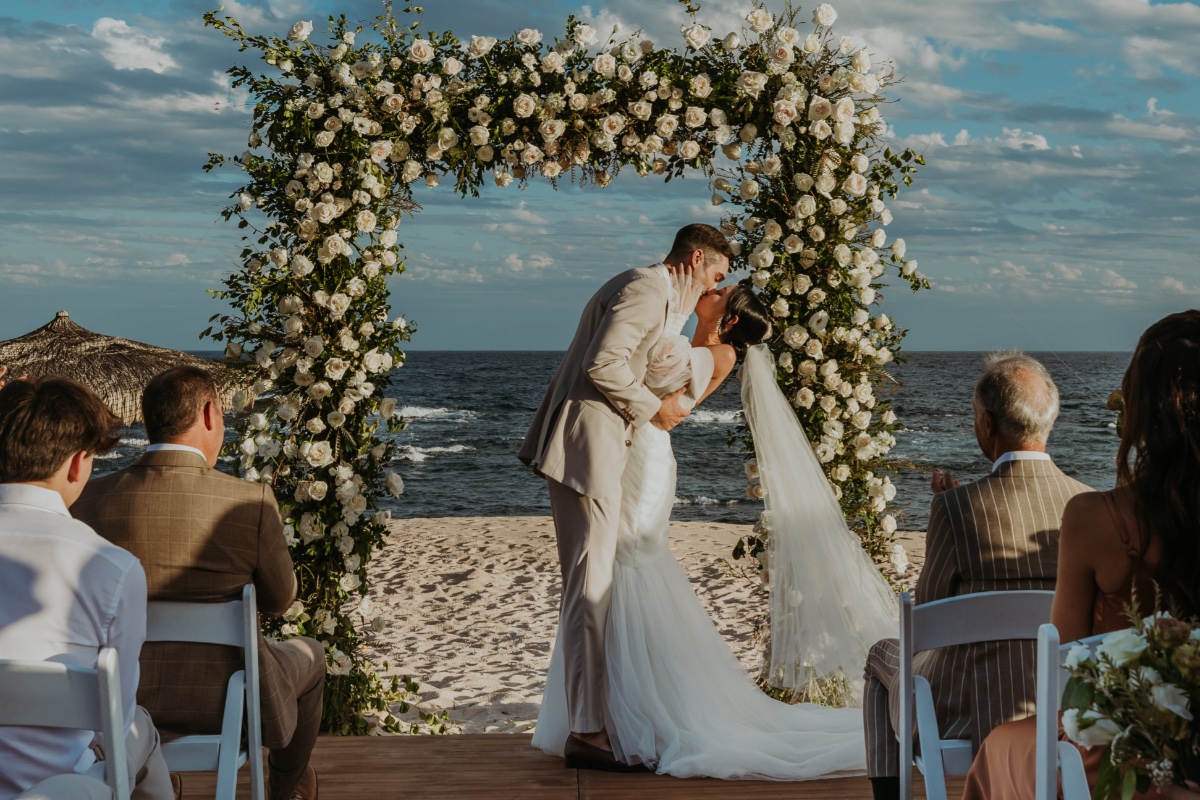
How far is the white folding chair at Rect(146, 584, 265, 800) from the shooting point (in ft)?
8.56

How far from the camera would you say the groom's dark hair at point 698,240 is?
13.2 feet

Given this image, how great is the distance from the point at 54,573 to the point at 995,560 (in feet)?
6.43

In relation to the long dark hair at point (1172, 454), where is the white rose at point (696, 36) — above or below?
Answer: above

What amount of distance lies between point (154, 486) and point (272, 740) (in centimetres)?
77

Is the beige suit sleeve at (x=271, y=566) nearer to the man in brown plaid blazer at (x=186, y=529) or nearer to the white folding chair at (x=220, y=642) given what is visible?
the man in brown plaid blazer at (x=186, y=529)

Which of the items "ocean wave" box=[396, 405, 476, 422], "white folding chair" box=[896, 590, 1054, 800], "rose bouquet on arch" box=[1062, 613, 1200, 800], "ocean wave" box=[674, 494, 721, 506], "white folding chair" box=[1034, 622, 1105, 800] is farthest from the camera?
"ocean wave" box=[396, 405, 476, 422]

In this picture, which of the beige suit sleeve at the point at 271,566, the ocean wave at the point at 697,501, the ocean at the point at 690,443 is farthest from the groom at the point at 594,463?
the ocean wave at the point at 697,501

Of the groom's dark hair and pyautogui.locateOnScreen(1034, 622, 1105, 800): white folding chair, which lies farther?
the groom's dark hair

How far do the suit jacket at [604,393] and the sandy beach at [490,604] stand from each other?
5.33 ft

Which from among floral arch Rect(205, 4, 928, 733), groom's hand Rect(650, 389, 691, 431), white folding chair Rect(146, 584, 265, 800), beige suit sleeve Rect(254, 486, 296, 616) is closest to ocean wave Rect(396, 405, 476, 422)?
floral arch Rect(205, 4, 928, 733)

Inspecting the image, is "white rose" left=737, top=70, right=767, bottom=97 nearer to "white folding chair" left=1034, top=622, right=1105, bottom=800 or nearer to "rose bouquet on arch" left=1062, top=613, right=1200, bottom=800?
"white folding chair" left=1034, top=622, right=1105, bottom=800

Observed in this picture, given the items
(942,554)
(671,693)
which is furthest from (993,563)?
(671,693)

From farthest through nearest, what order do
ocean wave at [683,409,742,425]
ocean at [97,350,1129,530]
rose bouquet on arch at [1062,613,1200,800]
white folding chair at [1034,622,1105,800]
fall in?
ocean wave at [683,409,742,425] → ocean at [97,350,1129,530] → white folding chair at [1034,622,1105,800] → rose bouquet on arch at [1062,613,1200,800]

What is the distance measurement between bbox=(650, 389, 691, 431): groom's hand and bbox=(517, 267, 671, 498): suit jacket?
197 millimetres
